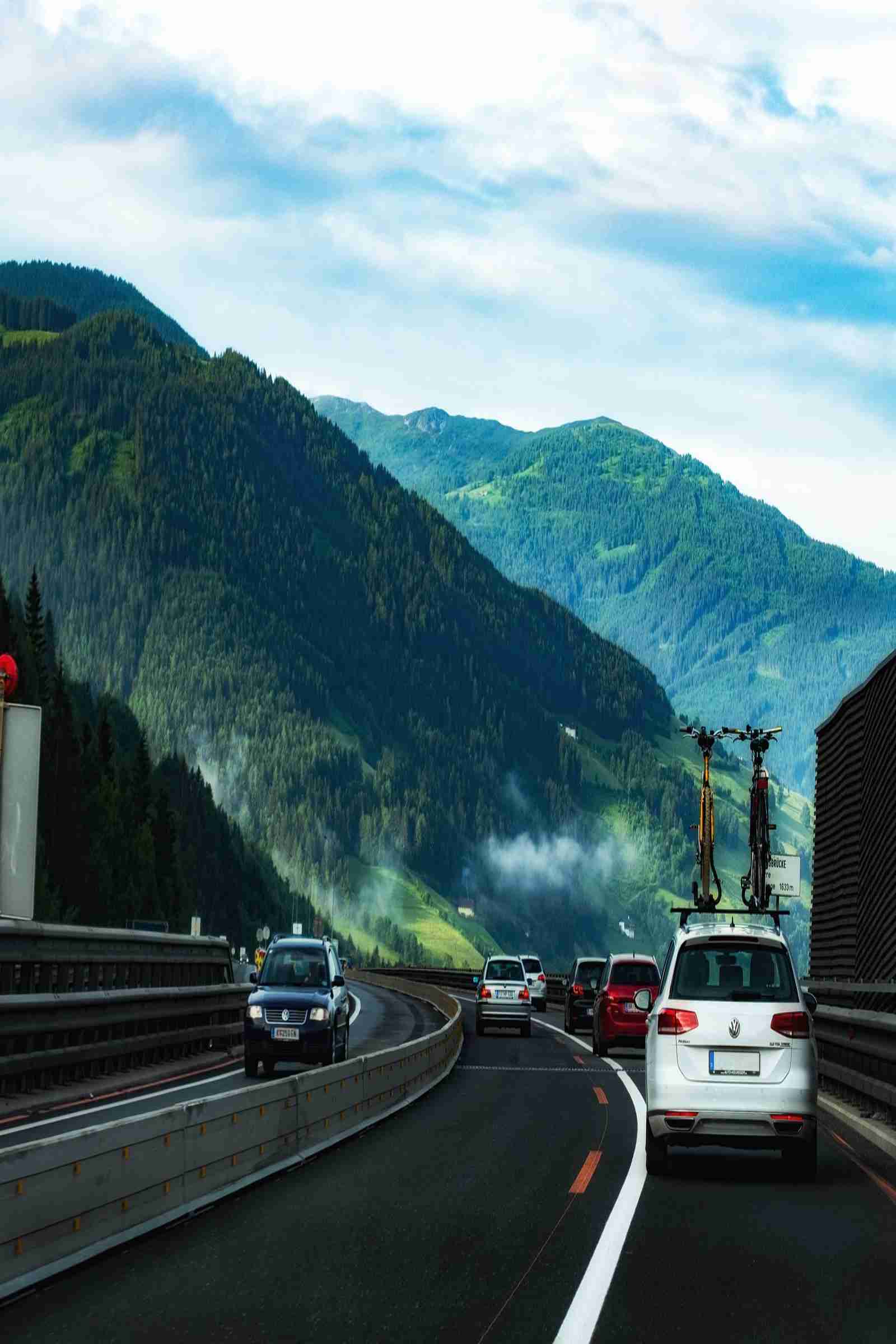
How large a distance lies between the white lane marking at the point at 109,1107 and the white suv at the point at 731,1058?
572 centimetres

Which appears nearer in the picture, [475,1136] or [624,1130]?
[475,1136]

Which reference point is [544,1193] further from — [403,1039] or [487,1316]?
[403,1039]

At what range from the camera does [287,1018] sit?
88.9ft

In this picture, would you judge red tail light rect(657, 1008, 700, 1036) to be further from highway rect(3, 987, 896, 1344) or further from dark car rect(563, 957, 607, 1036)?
dark car rect(563, 957, 607, 1036)

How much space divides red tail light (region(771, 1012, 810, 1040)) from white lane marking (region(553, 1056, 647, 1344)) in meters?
1.60

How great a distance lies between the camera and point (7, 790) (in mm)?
21078

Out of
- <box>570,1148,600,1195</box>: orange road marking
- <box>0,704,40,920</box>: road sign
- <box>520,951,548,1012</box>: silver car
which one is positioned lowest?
<box>520,951,548,1012</box>: silver car

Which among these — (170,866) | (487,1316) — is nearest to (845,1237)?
(487,1316)

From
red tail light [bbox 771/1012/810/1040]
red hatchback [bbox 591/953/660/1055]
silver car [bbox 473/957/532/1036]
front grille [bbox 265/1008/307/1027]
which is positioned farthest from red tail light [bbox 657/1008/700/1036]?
silver car [bbox 473/957/532/1036]

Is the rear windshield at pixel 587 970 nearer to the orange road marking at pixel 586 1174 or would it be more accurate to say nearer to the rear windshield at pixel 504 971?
the rear windshield at pixel 504 971

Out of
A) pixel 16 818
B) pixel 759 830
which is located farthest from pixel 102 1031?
pixel 759 830

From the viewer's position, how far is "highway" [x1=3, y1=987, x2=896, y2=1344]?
8945 millimetres

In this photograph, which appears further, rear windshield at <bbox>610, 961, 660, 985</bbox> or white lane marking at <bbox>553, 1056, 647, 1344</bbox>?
rear windshield at <bbox>610, 961, 660, 985</bbox>

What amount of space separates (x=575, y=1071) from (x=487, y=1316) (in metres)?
22.5
